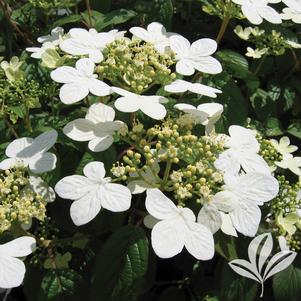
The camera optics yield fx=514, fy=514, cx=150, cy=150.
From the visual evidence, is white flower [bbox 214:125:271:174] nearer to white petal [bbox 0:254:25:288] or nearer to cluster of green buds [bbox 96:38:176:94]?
cluster of green buds [bbox 96:38:176:94]

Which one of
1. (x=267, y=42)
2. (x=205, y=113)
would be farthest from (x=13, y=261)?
(x=267, y=42)

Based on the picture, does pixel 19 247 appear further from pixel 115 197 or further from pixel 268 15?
pixel 268 15

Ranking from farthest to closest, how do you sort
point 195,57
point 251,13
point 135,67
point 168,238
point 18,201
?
1. point 251,13
2. point 195,57
3. point 135,67
4. point 18,201
5. point 168,238

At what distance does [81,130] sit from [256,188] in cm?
39

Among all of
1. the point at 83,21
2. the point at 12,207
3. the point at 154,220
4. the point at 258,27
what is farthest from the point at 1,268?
the point at 258,27

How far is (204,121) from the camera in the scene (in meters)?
1.11

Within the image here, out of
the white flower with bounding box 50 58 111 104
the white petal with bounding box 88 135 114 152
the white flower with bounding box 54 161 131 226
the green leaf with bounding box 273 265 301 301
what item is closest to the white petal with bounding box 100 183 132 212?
the white flower with bounding box 54 161 131 226

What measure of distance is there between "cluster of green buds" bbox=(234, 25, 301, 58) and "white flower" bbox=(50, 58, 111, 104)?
2.07 feet

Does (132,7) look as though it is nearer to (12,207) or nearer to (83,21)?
(83,21)

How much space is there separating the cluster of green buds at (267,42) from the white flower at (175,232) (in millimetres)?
768

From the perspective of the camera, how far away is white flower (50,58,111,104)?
1.08 metres

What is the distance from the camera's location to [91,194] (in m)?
0.99

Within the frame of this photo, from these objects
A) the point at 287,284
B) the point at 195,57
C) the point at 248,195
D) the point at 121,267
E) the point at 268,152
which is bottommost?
the point at 287,284

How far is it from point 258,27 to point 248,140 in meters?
0.65
